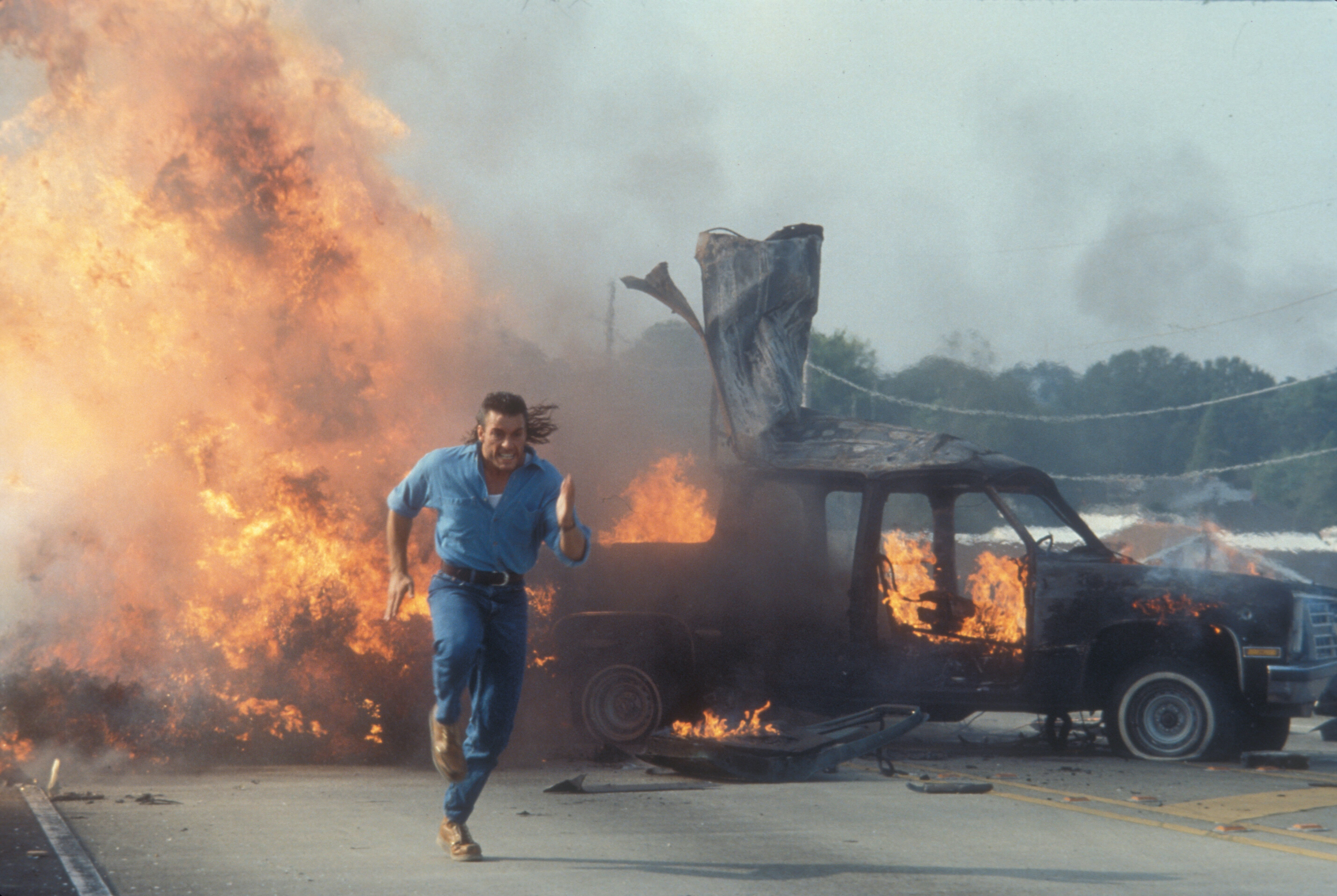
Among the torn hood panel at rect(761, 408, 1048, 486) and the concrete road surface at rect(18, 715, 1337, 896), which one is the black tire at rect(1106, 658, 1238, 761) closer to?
the concrete road surface at rect(18, 715, 1337, 896)

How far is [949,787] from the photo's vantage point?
7.39m

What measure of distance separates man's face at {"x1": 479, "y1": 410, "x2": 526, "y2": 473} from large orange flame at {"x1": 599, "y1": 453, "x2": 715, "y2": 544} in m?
4.53

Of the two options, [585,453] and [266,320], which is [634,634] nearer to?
[585,453]

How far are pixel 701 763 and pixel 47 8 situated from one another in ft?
24.3

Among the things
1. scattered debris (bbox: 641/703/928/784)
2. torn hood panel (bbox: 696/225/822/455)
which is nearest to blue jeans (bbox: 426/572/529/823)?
scattered debris (bbox: 641/703/928/784)

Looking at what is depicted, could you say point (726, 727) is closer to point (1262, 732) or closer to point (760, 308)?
point (760, 308)

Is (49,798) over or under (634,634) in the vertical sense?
under

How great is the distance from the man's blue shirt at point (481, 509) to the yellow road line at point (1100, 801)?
352 cm

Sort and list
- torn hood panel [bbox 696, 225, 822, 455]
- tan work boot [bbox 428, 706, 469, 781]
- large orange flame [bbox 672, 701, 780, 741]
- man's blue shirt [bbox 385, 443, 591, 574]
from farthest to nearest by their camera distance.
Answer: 1. torn hood panel [bbox 696, 225, 822, 455]
2. large orange flame [bbox 672, 701, 780, 741]
3. man's blue shirt [bbox 385, 443, 591, 574]
4. tan work boot [bbox 428, 706, 469, 781]

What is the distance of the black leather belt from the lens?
5281mm

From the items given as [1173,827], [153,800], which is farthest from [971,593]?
[153,800]

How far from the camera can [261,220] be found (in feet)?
32.1

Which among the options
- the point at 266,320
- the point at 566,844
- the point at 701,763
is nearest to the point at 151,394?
the point at 266,320

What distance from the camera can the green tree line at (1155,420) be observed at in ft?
115
